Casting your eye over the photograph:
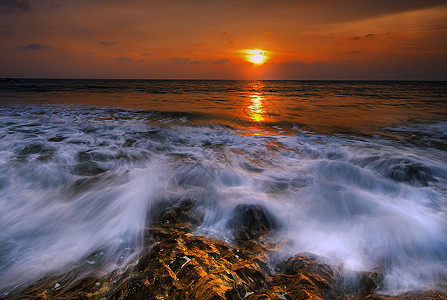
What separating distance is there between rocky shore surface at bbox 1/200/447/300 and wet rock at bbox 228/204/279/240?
204 mm

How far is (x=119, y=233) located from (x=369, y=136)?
816cm

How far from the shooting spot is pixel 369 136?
741 centimetres

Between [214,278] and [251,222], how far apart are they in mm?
1248

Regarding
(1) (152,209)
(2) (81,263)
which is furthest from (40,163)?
(2) (81,263)

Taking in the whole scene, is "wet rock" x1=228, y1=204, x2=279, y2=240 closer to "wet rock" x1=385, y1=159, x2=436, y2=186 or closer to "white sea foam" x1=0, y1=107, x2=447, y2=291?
"white sea foam" x1=0, y1=107, x2=447, y2=291

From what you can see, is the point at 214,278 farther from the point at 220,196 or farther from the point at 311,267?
the point at 220,196

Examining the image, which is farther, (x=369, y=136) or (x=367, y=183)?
(x=369, y=136)

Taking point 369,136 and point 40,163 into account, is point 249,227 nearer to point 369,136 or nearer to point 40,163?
point 40,163

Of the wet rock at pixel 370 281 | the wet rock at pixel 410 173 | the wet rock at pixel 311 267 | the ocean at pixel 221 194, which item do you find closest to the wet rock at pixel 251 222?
the ocean at pixel 221 194

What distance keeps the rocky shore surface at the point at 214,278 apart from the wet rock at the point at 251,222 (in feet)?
0.67

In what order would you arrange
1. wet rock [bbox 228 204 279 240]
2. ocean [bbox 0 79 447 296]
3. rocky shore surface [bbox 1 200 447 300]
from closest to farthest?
1. rocky shore surface [bbox 1 200 447 300]
2. ocean [bbox 0 79 447 296]
3. wet rock [bbox 228 204 279 240]

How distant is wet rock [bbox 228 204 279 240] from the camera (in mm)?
2646

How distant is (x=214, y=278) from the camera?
170 cm

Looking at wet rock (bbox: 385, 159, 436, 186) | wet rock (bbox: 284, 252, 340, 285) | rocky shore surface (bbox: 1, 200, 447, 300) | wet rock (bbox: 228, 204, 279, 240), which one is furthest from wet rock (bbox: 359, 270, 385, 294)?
wet rock (bbox: 385, 159, 436, 186)
